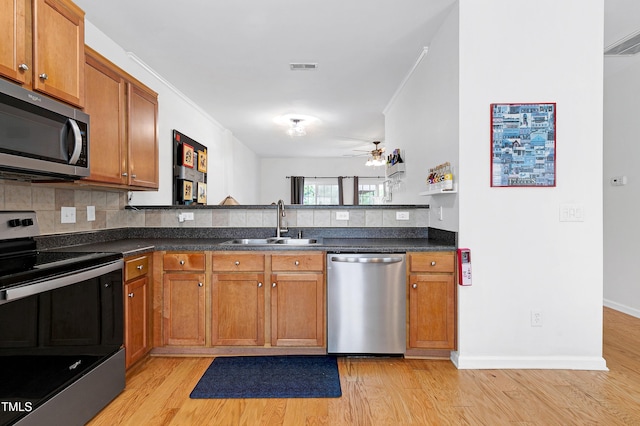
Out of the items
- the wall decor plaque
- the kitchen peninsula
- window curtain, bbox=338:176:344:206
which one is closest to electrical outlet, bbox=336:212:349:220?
the kitchen peninsula

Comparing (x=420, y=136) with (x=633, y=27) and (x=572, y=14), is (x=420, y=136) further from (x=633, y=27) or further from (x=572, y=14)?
(x=633, y=27)

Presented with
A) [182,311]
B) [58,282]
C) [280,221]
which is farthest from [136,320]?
[280,221]

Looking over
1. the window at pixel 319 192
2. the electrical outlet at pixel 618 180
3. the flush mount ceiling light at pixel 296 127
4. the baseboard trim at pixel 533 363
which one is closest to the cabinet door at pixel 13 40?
the baseboard trim at pixel 533 363

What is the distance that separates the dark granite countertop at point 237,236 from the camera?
98.1 inches

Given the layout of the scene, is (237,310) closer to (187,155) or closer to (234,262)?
(234,262)

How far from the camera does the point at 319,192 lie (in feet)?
29.3

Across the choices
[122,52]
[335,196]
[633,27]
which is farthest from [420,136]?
[335,196]

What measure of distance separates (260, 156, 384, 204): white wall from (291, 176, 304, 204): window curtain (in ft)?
0.46

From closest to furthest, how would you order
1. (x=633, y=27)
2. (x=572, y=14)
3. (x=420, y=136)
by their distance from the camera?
A: (x=572, y=14), (x=633, y=27), (x=420, y=136)

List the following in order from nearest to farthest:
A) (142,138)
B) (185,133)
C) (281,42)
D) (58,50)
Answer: (58,50), (142,138), (281,42), (185,133)

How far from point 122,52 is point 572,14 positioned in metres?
3.61

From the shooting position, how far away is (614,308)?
3848 mm

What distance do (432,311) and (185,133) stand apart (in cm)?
357

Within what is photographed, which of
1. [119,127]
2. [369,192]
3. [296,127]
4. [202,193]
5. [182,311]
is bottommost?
[182,311]
